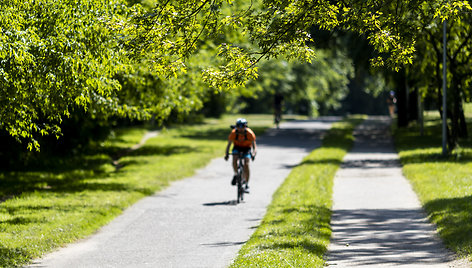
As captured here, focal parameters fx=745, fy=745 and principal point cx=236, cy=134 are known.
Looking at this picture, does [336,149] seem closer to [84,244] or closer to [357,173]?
[357,173]

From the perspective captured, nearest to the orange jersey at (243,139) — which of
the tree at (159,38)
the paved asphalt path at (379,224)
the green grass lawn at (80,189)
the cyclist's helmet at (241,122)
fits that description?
the cyclist's helmet at (241,122)

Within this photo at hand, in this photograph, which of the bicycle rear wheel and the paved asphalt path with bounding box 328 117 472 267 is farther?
the bicycle rear wheel

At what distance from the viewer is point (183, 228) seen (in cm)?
1262

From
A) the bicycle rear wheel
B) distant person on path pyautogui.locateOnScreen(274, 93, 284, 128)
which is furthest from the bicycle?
distant person on path pyautogui.locateOnScreen(274, 93, 284, 128)

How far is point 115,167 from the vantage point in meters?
23.4

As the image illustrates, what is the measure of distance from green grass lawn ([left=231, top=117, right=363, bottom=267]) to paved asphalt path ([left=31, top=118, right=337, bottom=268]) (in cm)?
30

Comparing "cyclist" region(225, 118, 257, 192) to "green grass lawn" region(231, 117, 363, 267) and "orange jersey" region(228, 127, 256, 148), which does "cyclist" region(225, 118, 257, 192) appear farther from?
"green grass lawn" region(231, 117, 363, 267)

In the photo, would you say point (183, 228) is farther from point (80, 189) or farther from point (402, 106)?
point (402, 106)

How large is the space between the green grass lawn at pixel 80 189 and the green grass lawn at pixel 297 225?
3.00 metres

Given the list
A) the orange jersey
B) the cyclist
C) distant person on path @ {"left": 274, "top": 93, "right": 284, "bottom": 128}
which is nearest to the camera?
the cyclist

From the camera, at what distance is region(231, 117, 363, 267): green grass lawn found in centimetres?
937

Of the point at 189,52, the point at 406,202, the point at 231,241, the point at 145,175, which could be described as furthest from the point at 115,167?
the point at 189,52

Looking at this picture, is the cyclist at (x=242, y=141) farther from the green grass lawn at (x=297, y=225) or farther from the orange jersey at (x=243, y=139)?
the green grass lawn at (x=297, y=225)

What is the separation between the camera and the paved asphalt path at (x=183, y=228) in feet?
33.0
